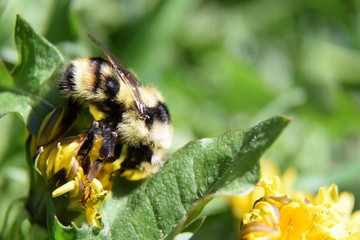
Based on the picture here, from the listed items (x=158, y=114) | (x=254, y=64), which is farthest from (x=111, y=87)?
(x=254, y=64)

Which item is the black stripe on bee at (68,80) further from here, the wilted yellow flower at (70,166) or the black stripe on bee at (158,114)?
the black stripe on bee at (158,114)

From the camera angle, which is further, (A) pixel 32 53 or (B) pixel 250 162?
(A) pixel 32 53

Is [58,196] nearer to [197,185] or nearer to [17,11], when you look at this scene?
[197,185]

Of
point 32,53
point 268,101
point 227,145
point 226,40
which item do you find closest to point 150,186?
point 227,145

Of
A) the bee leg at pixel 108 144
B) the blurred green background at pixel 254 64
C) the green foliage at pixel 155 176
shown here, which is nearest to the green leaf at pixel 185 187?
the green foliage at pixel 155 176

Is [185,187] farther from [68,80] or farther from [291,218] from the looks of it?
[68,80]

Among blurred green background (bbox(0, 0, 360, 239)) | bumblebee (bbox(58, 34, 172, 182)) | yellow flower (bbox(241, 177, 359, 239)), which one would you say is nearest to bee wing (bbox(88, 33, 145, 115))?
bumblebee (bbox(58, 34, 172, 182))

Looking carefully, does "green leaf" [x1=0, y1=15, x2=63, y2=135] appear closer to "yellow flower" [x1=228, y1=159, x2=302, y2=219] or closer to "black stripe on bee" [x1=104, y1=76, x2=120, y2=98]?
"black stripe on bee" [x1=104, y1=76, x2=120, y2=98]
